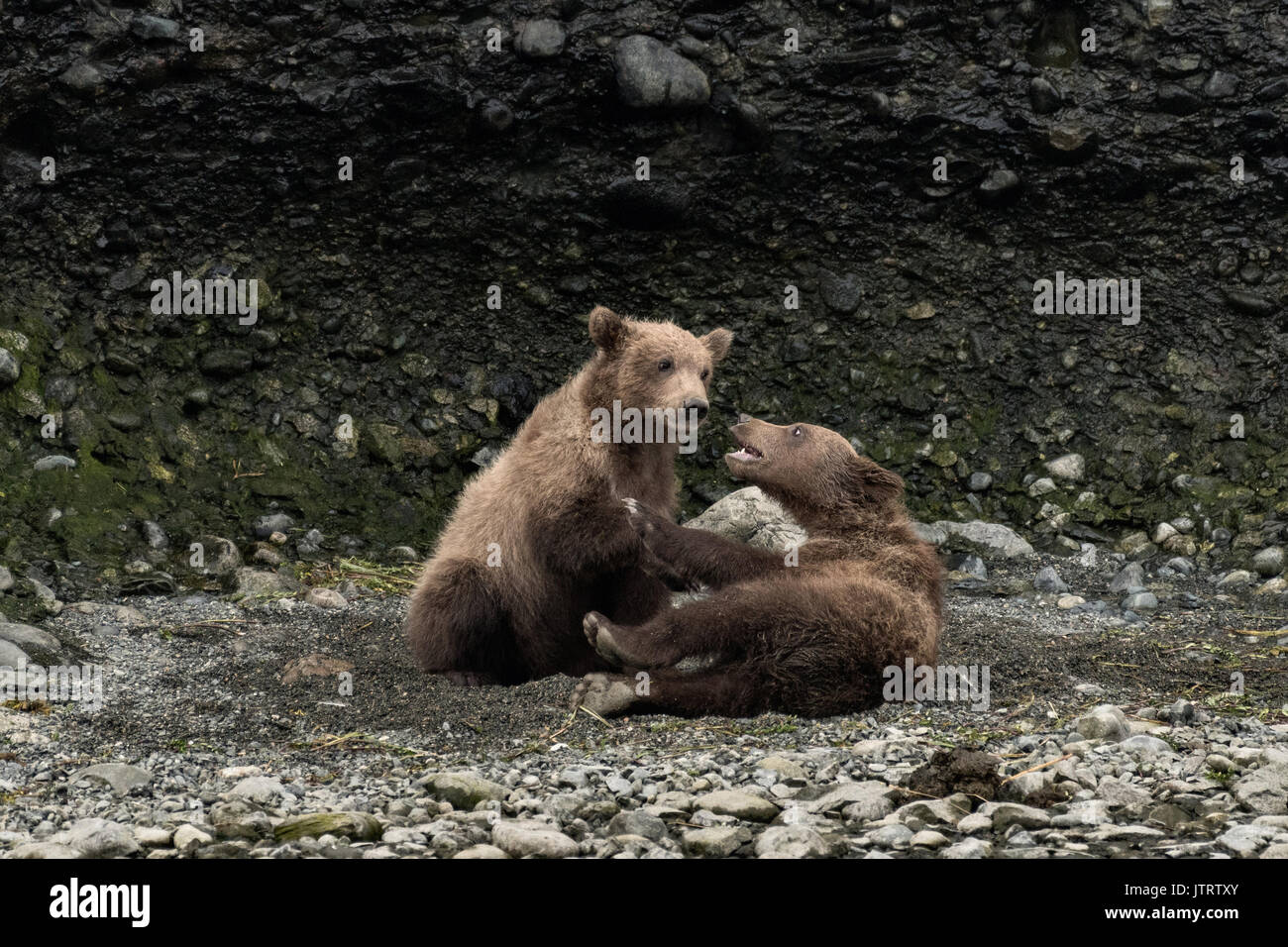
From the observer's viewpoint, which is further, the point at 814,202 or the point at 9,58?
the point at 814,202

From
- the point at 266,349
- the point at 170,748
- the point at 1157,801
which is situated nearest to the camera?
the point at 1157,801

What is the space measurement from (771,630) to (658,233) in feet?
18.5

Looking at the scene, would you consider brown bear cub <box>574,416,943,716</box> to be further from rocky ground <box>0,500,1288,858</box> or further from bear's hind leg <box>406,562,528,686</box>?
bear's hind leg <box>406,562,528,686</box>

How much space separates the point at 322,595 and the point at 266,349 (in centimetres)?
265

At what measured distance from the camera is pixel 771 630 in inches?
234

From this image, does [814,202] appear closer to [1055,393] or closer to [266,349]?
[1055,393]

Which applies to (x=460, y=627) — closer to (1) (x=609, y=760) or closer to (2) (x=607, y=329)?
(2) (x=607, y=329)

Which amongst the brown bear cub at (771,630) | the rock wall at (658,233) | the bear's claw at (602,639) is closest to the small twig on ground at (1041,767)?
the brown bear cub at (771,630)

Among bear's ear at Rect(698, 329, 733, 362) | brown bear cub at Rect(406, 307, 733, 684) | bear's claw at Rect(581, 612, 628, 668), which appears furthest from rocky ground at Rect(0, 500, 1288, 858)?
bear's ear at Rect(698, 329, 733, 362)

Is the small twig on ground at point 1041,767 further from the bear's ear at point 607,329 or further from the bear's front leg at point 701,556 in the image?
the bear's ear at point 607,329

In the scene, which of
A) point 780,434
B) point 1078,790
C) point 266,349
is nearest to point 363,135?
point 266,349

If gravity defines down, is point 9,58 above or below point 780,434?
above

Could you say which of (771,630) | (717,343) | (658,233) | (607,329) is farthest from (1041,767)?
(658,233)

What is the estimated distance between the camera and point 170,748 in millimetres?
5734
